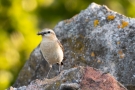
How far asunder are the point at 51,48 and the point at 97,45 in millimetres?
1100

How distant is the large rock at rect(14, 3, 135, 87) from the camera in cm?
952

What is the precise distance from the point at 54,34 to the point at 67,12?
996cm

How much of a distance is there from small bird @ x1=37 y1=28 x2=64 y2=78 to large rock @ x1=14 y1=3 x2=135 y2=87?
0.17 metres

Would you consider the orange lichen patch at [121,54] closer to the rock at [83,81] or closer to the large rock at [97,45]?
the large rock at [97,45]

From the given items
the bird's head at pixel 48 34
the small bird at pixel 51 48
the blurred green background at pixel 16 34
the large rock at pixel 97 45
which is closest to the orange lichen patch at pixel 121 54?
the large rock at pixel 97 45

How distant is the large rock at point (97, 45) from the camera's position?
31.2ft

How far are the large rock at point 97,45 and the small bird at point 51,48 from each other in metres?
0.17

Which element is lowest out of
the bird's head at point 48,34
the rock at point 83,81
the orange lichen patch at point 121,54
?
the rock at point 83,81

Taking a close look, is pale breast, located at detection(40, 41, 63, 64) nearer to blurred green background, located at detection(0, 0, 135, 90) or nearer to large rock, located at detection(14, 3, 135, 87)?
large rock, located at detection(14, 3, 135, 87)

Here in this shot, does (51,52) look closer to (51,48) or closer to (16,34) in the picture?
(51,48)

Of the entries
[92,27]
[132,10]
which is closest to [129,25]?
[92,27]

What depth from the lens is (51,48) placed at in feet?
34.8


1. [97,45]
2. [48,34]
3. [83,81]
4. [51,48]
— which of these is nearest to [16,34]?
[51,48]

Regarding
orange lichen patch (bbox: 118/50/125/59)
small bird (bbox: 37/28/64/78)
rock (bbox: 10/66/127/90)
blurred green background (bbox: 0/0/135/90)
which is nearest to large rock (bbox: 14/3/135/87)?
orange lichen patch (bbox: 118/50/125/59)
